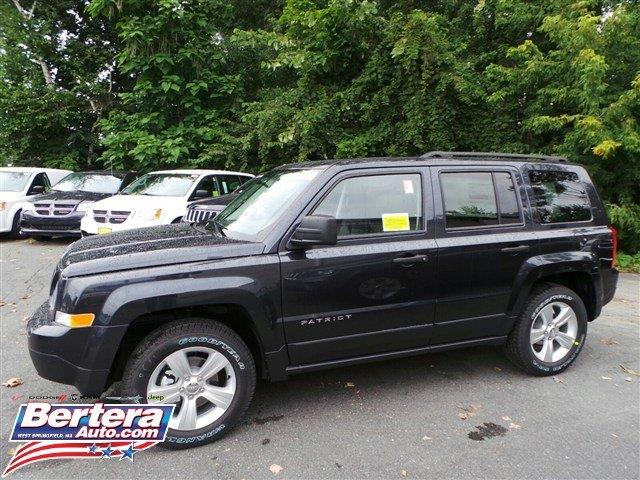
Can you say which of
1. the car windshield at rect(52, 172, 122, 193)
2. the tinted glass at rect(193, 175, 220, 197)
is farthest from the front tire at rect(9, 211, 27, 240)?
the tinted glass at rect(193, 175, 220, 197)

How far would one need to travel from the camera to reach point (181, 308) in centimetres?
288

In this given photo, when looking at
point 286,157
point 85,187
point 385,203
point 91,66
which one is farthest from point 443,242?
point 91,66

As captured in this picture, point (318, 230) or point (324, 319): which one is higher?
point (318, 230)

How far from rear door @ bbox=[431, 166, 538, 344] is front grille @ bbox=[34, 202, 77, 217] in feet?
28.9

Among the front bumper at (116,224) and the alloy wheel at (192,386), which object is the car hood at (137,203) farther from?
the alloy wheel at (192,386)

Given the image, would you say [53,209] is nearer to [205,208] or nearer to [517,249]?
[205,208]

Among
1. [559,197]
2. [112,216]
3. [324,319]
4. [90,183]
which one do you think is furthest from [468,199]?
[90,183]

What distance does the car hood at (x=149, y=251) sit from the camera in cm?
274

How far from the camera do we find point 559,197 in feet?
12.8

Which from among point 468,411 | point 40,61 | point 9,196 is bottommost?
point 468,411

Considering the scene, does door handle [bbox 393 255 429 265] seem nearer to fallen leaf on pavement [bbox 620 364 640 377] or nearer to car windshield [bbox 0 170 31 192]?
fallen leaf on pavement [bbox 620 364 640 377]

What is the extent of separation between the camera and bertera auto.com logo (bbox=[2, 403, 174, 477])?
8.69 ft

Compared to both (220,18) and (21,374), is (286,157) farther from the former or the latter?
(21,374)

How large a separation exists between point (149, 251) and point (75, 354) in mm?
738
